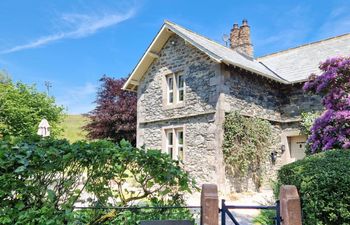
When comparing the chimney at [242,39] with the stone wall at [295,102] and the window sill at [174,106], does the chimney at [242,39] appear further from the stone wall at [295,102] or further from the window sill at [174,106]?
the window sill at [174,106]

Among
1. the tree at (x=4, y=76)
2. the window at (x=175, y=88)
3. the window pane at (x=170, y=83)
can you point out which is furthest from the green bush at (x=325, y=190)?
the tree at (x=4, y=76)

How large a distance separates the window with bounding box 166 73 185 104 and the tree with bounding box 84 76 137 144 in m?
5.16

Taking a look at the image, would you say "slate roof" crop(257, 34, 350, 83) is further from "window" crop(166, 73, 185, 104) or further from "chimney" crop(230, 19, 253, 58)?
"window" crop(166, 73, 185, 104)

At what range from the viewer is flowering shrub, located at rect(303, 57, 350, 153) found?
8086mm

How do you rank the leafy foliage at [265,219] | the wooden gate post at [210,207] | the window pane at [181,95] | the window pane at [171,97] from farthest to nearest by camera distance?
1. the window pane at [171,97]
2. the window pane at [181,95]
3. the leafy foliage at [265,219]
4. the wooden gate post at [210,207]

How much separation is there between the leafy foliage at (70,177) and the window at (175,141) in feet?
29.9

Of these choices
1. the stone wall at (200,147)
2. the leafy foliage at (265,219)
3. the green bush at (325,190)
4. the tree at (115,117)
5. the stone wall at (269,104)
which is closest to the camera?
the green bush at (325,190)

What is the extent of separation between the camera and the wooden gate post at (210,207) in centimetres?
308

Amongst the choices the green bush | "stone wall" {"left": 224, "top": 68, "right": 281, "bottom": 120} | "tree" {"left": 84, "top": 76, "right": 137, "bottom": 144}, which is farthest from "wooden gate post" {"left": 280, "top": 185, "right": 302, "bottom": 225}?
"tree" {"left": 84, "top": 76, "right": 137, "bottom": 144}

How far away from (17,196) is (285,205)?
251cm

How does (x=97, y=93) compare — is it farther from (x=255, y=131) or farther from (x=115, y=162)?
(x=115, y=162)

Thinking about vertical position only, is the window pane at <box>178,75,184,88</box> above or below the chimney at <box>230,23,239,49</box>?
below

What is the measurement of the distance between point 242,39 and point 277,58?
7.19ft

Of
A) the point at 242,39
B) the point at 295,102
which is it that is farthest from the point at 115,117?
the point at 295,102
